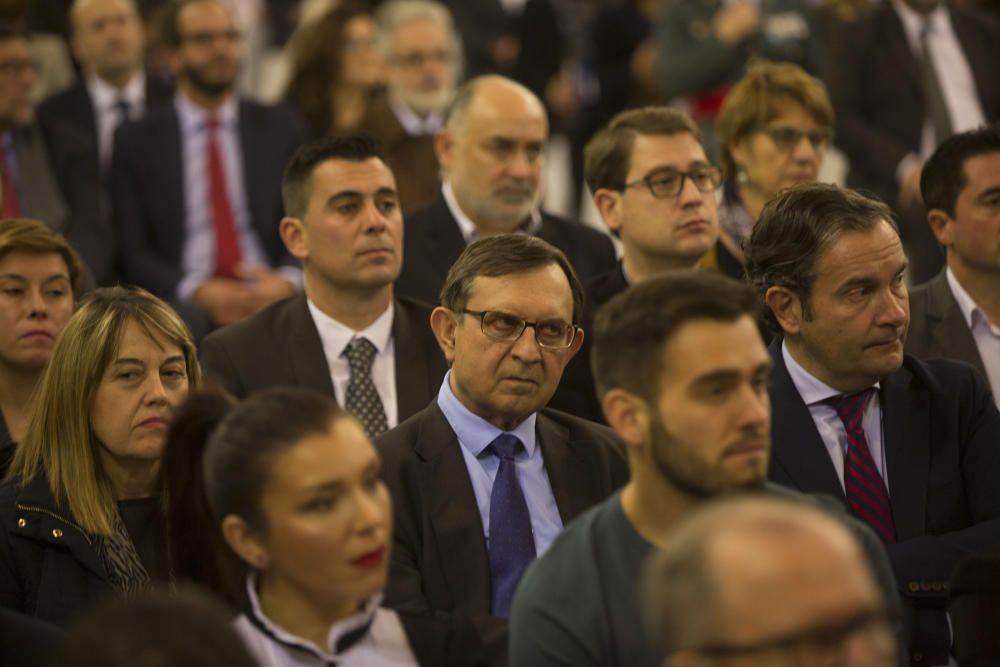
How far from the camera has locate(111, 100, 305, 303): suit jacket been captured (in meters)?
5.94

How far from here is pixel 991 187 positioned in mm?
4008

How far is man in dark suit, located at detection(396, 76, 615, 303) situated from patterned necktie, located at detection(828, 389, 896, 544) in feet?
5.12

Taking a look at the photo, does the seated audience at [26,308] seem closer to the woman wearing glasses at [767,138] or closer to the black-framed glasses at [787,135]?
the woman wearing glasses at [767,138]

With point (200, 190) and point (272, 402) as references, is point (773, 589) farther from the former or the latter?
point (200, 190)

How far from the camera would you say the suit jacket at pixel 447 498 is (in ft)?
10.1

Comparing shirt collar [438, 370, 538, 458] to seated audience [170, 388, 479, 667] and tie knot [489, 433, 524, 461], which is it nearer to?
tie knot [489, 433, 524, 461]

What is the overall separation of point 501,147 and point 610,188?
630 millimetres

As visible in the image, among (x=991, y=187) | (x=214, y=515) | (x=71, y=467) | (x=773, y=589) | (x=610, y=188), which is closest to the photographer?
(x=773, y=589)

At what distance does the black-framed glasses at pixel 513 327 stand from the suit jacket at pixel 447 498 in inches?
7.4

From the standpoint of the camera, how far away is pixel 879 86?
20.5 ft

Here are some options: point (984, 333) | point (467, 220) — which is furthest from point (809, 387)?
point (467, 220)

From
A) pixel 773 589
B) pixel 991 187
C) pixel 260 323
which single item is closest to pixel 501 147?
pixel 260 323

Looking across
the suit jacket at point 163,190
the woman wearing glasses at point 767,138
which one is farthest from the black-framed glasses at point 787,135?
the suit jacket at point 163,190

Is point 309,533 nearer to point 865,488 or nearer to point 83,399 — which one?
point 83,399
